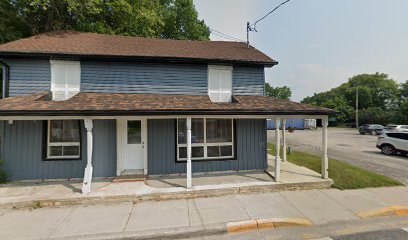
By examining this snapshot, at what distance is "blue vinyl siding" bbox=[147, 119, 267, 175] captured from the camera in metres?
8.29

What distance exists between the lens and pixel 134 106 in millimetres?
6957

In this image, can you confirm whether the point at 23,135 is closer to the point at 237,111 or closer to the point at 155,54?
the point at 155,54

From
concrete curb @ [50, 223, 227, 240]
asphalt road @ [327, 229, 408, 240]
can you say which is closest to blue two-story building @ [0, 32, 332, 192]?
concrete curb @ [50, 223, 227, 240]

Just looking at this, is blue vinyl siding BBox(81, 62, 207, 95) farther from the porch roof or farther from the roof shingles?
the roof shingles

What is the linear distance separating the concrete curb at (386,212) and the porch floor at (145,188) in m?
1.84

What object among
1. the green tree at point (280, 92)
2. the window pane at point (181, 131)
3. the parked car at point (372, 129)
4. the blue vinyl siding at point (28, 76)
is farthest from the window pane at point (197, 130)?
the green tree at point (280, 92)

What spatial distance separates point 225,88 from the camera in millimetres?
9258

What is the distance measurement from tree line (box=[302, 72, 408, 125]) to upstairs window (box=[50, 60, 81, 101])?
166 feet

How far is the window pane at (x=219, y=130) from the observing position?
8805mm

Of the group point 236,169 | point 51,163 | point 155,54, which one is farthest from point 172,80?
point 51,163

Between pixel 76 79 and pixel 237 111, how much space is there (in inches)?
253

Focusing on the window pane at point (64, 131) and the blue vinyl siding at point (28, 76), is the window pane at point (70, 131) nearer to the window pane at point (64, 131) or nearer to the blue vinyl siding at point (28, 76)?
the window pane at point (64, 131)

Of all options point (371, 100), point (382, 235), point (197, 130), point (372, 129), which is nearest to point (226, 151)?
point (197, 130)

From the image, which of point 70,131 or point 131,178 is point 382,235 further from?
point 70,131
